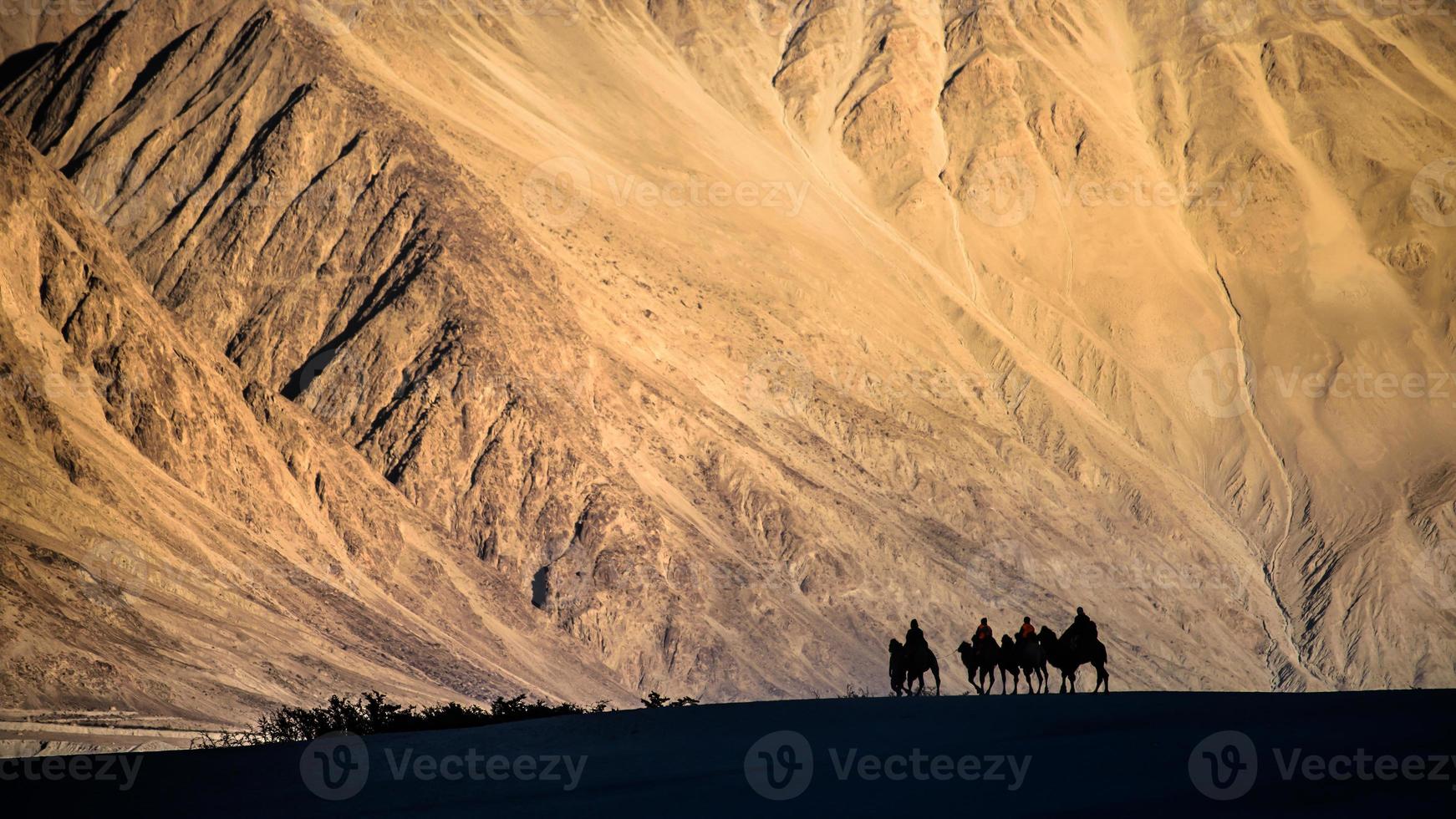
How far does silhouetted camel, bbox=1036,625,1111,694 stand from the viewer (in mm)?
20891

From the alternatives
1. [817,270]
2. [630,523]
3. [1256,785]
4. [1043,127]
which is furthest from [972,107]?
[1256,785]

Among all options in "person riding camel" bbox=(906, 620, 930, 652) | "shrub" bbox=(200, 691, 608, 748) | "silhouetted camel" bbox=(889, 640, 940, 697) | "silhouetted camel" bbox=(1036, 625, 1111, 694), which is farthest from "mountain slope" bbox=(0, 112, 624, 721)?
"silhouetted camel" bbox=(1036, 625, 1111, 694)

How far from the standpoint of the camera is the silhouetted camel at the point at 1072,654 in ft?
68.5

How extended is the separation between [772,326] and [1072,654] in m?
53.8

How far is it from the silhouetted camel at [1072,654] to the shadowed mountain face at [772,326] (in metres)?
25.3

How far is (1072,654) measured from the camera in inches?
836

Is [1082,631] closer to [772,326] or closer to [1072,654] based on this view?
[1072,654]

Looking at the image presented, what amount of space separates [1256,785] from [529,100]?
71.6m

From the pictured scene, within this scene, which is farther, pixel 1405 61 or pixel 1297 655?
pixel 1405 61

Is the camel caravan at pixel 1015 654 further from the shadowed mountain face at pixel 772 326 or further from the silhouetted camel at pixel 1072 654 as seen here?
the shadowed mountain face at pixel 772 326

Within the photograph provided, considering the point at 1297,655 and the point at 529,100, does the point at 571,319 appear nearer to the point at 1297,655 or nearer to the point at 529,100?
the point at 529,100

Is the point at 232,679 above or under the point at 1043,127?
under

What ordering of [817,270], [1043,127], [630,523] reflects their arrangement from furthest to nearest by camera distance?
[1043,127] → [817,270] → [630,523]

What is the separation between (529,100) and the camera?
7956 centimetres
